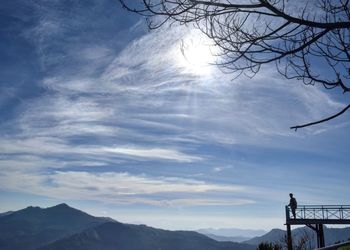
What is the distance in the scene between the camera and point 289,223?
25734 mm

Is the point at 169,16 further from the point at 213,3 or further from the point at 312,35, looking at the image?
the point at 312,35

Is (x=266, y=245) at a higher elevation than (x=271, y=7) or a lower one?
lower

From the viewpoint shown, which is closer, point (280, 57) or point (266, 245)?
point (280, 57)

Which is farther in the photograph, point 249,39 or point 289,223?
point 289,223

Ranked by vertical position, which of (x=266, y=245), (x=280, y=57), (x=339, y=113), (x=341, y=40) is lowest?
(x=266, y=245)

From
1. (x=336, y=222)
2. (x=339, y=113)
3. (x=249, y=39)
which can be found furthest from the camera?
(x=336, y=222)

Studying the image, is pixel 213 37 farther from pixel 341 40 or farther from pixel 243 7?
pixel 341 40

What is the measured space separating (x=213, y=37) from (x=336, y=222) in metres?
23.7

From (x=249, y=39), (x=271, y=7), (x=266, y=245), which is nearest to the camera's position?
(x=271, y=7)

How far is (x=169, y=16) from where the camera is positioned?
496cm

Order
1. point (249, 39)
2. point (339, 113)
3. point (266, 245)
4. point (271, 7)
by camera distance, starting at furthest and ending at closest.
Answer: point (266, 245), point (249, 39), point (339, 113), point (271, 7)

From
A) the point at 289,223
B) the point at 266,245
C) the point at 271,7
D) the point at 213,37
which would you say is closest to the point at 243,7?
the point at 271,7

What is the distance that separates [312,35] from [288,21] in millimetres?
633

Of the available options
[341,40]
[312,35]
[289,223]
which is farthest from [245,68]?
[289,223]
